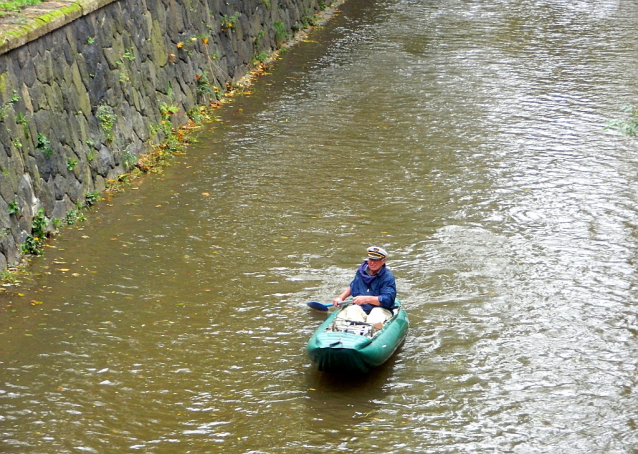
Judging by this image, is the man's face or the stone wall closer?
the man's face

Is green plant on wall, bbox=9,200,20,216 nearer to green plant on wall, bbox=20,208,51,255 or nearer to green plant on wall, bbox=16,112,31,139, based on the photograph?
green plant on wall, bbox=20,208,51,255

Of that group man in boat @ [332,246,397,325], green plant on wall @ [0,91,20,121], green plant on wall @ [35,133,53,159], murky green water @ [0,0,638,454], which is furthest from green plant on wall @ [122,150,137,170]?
man in boat @ [332,246,397,325]

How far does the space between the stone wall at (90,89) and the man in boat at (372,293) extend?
14.6 feet

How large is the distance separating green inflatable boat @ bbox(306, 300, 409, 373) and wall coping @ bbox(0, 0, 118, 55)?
19.1ft

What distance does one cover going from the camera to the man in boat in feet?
32.9

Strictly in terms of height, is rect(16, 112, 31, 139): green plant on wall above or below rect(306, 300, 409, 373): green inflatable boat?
above

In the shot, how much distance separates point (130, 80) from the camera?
612 inches

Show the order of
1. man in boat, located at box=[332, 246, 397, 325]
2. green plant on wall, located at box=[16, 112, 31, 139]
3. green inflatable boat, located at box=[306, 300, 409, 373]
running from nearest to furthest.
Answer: green inflatable boat, located at box=[306, 300, 409, 373]
man in boat, located at box=[332, 246, 397, 325]
green plant on wall, located at box=[16, 112, 31, 139]

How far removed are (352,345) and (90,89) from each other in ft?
24.1

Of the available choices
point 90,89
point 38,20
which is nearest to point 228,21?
point 90,89

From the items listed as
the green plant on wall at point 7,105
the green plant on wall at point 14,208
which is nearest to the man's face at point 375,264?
the green plant on wall at point 14,208

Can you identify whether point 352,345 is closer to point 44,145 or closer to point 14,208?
point 14,208

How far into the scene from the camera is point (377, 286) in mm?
10305

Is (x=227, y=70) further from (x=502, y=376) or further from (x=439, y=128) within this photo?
(x=502, y=376)
